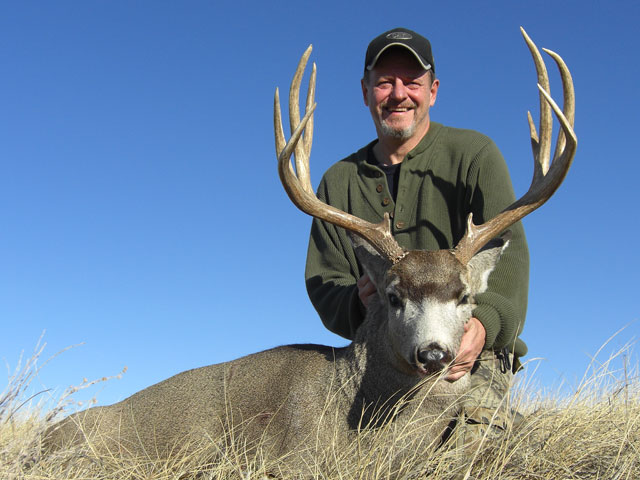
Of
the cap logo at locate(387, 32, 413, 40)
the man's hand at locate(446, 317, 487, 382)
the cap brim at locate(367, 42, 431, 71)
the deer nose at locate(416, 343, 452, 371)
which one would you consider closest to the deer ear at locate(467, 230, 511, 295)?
the man's hand at locate(446, 317, 487, 382)

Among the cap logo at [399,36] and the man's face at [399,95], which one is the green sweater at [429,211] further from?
the cap logo at [399,36]

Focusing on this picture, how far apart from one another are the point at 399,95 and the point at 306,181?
1.34m

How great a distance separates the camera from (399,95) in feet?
20.9

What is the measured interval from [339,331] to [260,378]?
30.0 inches

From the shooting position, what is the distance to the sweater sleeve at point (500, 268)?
5.05 metres

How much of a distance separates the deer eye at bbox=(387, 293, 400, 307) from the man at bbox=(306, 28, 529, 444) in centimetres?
48

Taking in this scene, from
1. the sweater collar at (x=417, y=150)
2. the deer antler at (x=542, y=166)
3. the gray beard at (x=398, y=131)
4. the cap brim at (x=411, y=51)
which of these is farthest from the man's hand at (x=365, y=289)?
the cap brim at (x=411, y=51)

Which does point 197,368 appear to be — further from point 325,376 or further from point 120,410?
point 325,376

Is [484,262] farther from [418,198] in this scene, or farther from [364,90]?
[364,90]

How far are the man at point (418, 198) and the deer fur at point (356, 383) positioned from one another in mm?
253

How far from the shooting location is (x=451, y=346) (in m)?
4.36

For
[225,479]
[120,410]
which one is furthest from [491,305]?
[120,410]

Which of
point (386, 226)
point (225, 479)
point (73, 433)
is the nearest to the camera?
point (225, 479)

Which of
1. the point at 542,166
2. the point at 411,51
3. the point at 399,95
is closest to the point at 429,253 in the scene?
the point at 542,166
